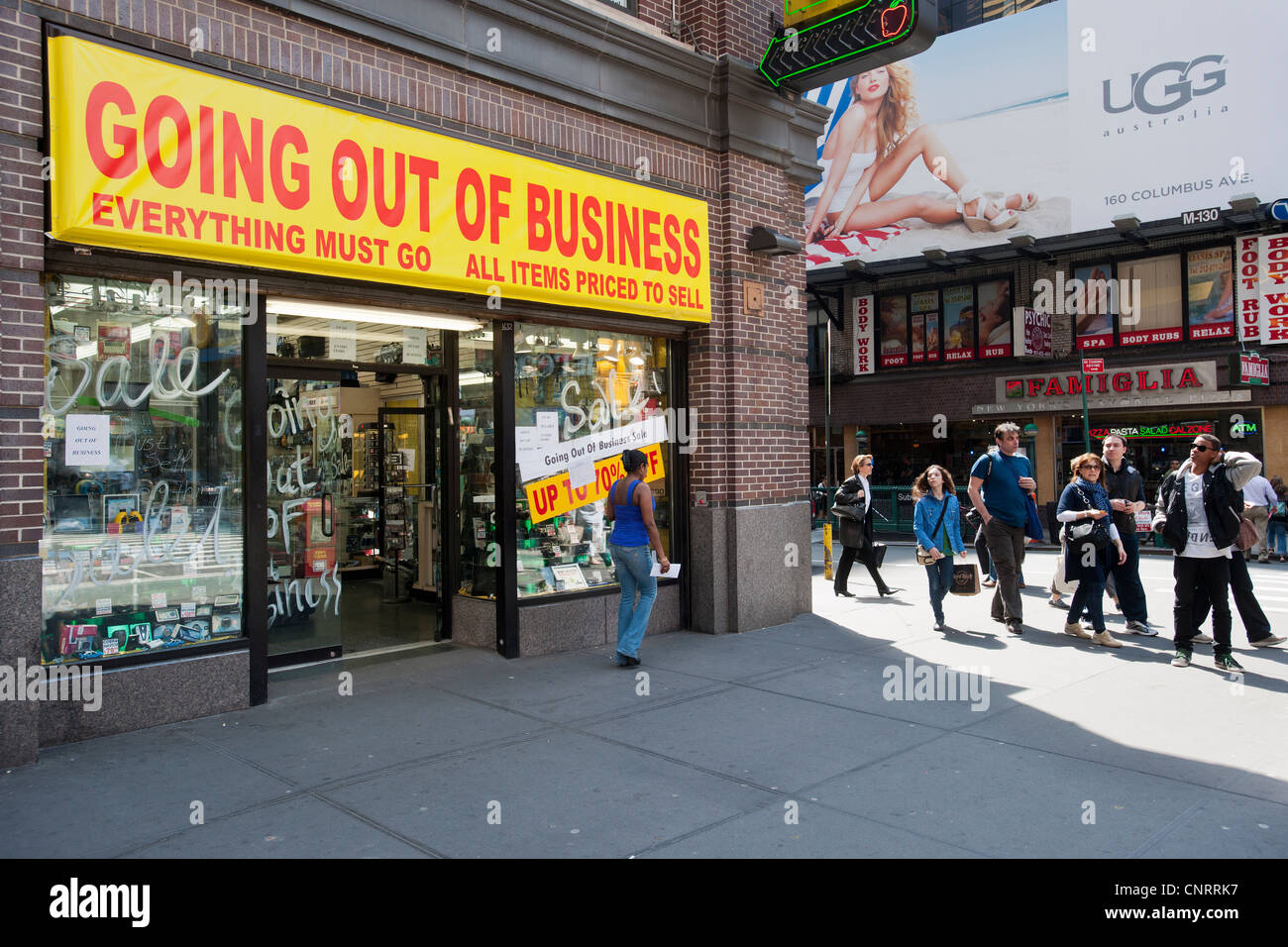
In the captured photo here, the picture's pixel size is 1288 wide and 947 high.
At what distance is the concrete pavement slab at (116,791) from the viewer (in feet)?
13.9

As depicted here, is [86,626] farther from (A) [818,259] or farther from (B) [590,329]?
(A) [818,259]

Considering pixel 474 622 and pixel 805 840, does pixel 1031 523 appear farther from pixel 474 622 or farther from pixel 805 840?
pixel 805 840

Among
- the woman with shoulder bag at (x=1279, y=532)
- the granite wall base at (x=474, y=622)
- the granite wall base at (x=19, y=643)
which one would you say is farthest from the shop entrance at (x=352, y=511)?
the woman with shoulder bag at (x=1279, y=532)

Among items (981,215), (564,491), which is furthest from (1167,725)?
(981,215)

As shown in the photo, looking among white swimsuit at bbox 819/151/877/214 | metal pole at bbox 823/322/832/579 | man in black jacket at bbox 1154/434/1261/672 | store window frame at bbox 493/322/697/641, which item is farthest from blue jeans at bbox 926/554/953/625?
white swimsuit at bbox 819/151/877/214

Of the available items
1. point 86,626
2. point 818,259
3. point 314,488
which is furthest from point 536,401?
point 818,259

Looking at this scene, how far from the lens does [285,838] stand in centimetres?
426

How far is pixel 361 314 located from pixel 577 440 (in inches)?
91.4

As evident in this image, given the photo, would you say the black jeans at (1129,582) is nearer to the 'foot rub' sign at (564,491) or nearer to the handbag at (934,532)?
the handbag at (934,532)

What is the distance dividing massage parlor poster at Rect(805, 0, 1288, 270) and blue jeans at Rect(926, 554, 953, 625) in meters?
17.3

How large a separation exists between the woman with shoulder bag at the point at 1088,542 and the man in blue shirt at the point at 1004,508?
483mm

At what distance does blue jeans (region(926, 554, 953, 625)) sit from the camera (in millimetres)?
9391

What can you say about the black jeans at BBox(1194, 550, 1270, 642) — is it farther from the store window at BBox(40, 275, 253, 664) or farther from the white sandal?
the white sandal
